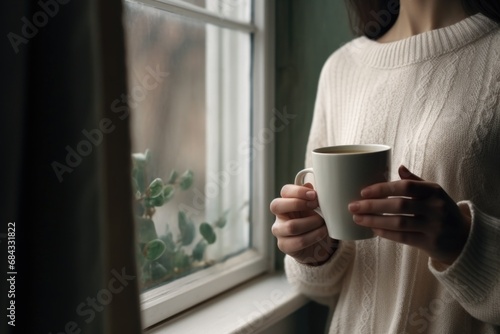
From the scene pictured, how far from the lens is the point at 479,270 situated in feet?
1.99

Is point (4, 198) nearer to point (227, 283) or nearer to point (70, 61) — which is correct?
point (70, 61)

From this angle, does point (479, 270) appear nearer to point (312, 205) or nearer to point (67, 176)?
point (312, 205)

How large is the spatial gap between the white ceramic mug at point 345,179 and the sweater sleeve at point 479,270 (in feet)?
0.43

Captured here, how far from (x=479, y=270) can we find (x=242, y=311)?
18.3 inches

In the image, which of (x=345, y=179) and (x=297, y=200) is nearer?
(x=345, y=179)

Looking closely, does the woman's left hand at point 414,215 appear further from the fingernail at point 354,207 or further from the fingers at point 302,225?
the fingers at point 302,225

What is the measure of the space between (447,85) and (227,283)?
0.61 meters

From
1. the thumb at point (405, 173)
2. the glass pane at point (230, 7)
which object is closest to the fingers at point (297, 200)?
the thumb at point (405, 173)

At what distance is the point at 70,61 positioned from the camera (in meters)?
A: 0.44

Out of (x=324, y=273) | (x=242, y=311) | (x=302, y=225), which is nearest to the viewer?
(x=302, y=225)

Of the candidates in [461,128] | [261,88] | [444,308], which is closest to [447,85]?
[461,128]

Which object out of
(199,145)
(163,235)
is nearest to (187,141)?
(199,145)

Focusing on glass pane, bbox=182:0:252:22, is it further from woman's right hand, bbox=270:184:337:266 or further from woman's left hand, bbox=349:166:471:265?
woman's left hand, bbox=349:166:471:265

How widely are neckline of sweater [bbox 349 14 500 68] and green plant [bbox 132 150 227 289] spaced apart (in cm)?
43
